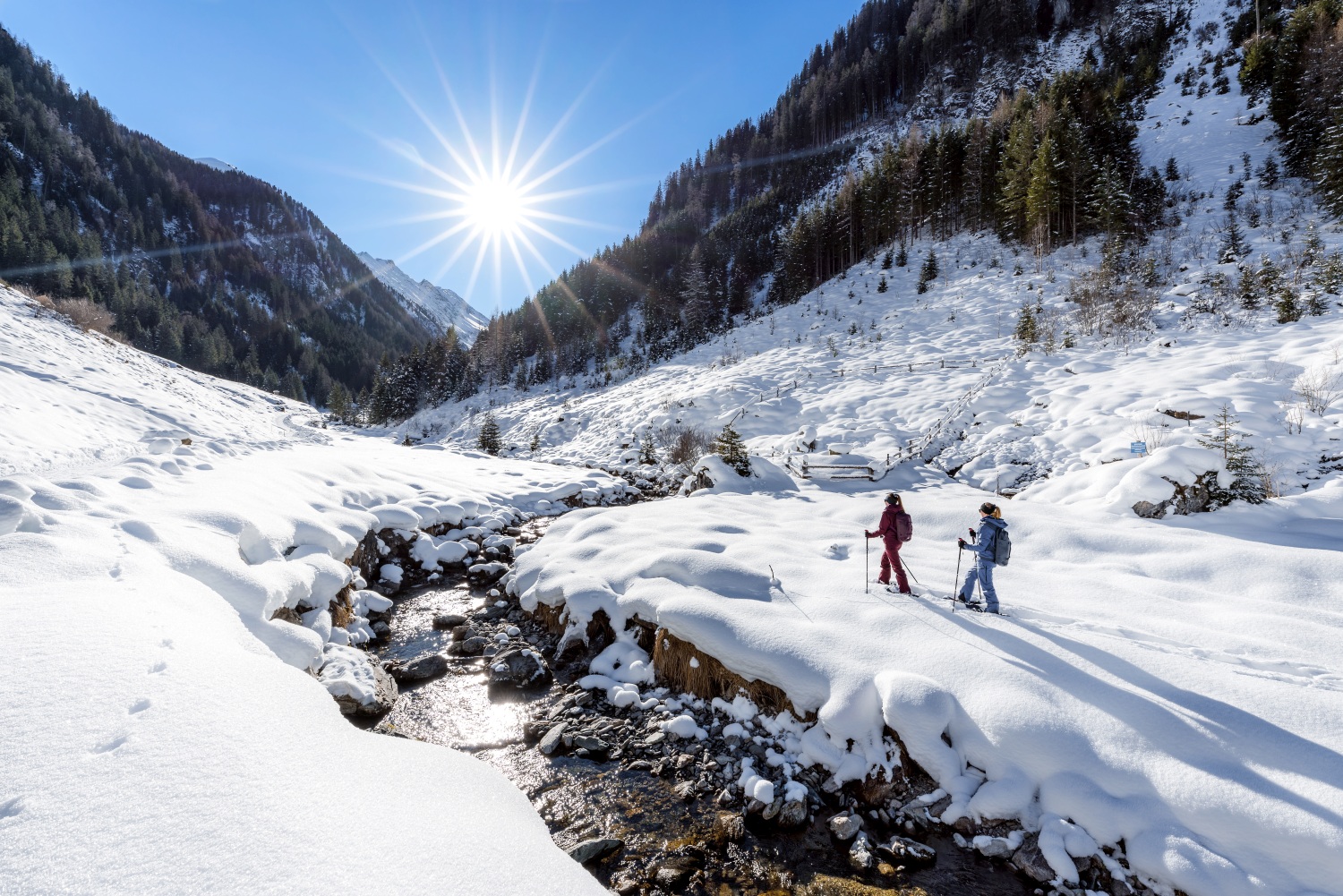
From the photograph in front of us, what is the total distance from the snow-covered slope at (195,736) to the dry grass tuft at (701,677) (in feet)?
8.20

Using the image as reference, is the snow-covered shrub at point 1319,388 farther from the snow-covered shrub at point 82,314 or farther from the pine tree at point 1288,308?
the snow-covered shrub at point 82,314

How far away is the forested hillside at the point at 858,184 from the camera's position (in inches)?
1421

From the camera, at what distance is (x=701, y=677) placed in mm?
6375

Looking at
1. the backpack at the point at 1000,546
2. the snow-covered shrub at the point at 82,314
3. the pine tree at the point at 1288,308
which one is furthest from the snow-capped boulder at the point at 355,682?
the snow-covered shrub at the point at 82,314

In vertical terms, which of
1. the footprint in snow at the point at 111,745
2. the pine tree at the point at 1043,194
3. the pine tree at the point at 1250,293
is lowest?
the footprint in snow at the point at 111,745

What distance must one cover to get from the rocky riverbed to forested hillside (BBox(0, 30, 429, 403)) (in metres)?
101

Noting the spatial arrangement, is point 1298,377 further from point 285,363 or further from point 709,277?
point 285,363

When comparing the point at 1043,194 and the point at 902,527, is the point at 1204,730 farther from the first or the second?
the point at 1043,194

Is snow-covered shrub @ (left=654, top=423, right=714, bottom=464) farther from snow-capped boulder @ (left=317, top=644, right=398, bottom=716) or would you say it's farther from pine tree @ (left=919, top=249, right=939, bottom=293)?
pine tree @ (left=919, top=249, right=939, bottom=293)

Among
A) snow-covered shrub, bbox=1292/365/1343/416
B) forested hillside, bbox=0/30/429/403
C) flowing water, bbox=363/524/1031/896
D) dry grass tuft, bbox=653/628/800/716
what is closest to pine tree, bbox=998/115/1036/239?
snow-covered shrub, bbox=1292/365/1343/416

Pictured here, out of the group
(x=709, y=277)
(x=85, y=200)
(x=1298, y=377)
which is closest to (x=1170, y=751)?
(x=1298, y=377)

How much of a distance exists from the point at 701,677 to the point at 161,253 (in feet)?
535

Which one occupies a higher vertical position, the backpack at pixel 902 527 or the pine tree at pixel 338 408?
the pine tree at pixel 338 408

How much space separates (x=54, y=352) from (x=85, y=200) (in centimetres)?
14523
